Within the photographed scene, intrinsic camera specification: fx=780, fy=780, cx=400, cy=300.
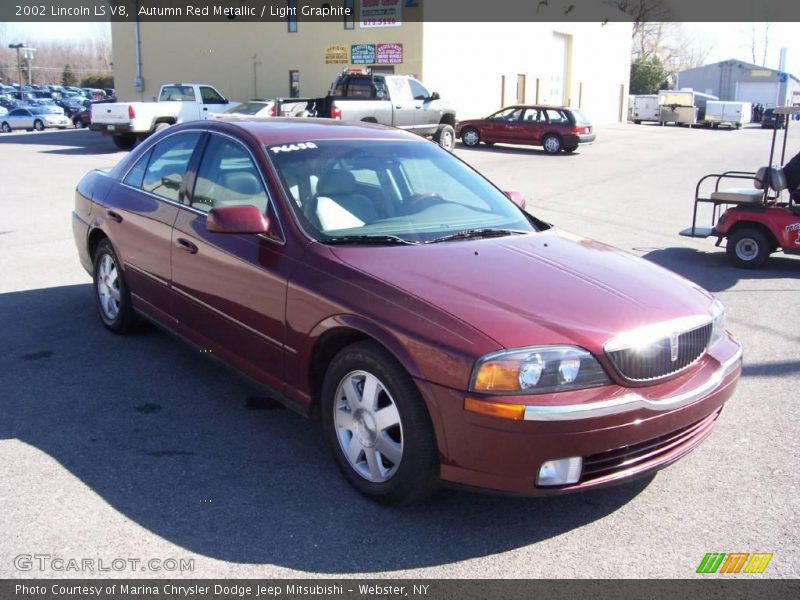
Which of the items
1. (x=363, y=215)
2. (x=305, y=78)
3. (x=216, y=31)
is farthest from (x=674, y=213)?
(x=216, y=31)

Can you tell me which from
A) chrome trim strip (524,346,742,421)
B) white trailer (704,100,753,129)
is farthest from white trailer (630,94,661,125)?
chrome trim strip (524,346,742,421)

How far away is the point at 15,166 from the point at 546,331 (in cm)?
1843

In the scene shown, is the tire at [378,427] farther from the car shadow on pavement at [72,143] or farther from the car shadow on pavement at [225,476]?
the car shadow on pavement at [72,143]

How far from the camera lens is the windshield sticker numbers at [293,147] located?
4.36 m

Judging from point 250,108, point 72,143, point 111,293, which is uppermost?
point 250,108

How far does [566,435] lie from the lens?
9.96 feet

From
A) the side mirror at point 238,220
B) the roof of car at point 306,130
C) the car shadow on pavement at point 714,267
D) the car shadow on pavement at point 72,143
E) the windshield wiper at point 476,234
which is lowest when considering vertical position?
the car shadow on pavement at point 714,267

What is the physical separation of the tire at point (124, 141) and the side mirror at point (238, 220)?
20397 millimetres

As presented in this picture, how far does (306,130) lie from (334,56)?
26328 millimetres

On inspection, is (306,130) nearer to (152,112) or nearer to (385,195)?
(385,195)

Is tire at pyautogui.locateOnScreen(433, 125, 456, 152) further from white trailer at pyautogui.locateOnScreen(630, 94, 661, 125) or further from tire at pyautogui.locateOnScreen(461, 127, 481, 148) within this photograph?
white trailer at pyautogui.locateOnScreen(630, 94, 661, 125)

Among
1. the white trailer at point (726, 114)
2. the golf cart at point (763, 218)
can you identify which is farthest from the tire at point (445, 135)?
the white trailer at point (726, 114)

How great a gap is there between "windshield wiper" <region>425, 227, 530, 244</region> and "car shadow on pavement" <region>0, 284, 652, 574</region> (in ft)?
4.19

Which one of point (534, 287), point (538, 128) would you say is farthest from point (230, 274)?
point (538, 128)
